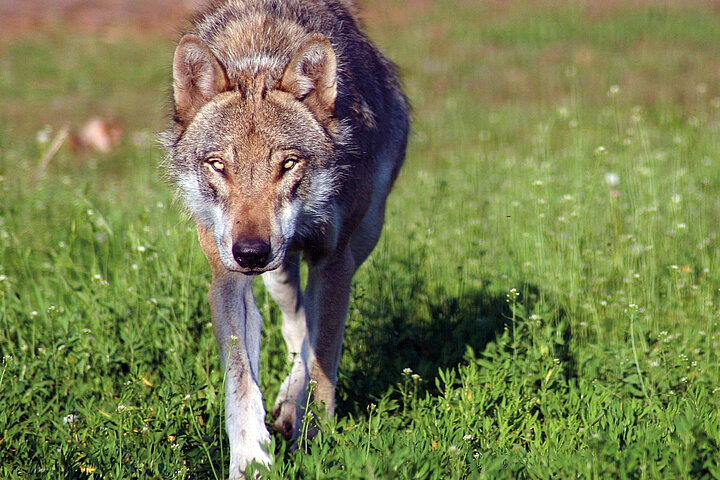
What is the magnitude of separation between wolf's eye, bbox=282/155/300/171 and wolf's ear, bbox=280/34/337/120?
296 mm

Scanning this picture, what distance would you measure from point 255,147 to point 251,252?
511 mm

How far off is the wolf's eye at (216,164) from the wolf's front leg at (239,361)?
1.43 feet

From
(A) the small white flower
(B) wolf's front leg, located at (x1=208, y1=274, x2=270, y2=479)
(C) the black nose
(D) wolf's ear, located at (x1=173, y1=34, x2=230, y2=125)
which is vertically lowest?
(B) wolf's front leg, located at (x1=208, y1=274, x2=270, y2=479)

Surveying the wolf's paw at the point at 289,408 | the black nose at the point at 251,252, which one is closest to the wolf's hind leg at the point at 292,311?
the wolf's paw at the point at 289,408

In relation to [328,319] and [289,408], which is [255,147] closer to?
[328,319]

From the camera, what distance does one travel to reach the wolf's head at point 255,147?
3357mm

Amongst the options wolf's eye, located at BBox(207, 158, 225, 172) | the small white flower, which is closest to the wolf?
wolf's eye, located at BBox(207, 158, 225, 172)

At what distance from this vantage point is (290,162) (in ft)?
Answer: 11.7

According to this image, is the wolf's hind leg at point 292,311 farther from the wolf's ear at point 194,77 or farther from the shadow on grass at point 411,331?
the wolf's ear at point 194,77

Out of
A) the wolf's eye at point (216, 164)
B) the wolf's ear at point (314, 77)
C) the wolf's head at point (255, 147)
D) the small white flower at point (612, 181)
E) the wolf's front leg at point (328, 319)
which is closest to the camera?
the wolf's head at point (255, 147)

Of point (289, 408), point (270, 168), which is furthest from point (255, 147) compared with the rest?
point (289, 408)

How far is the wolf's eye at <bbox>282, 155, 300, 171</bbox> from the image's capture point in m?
3.55

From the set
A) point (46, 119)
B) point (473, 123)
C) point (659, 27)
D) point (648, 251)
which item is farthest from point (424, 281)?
point (659, 27)

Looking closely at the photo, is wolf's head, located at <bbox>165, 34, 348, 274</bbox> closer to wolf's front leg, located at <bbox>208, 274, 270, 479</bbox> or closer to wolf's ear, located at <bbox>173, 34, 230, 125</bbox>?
wolf's ear, located at <bbox>173, 34, 230, 125</bbox>
